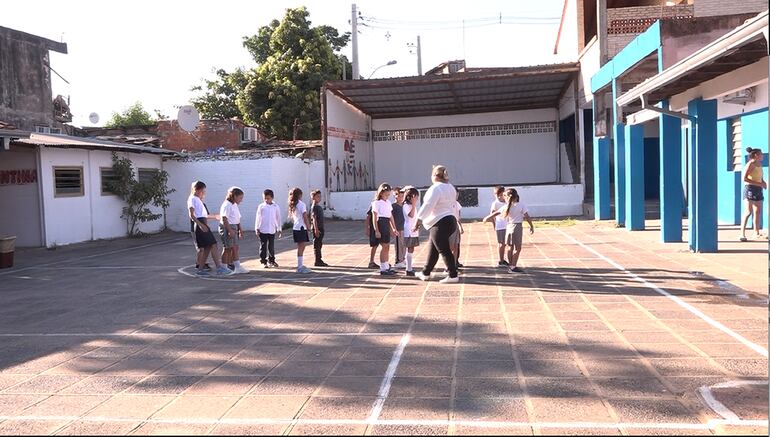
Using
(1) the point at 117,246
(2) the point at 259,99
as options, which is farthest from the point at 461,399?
(2) the point at 259,99

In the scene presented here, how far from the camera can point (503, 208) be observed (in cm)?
996

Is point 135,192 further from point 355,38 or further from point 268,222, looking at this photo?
point 355,38

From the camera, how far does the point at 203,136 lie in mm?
26281

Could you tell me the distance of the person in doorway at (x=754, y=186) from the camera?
11.6 meters

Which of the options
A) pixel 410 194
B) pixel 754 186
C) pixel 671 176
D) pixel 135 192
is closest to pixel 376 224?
pixel 410 194

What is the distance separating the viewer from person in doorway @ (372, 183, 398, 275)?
10.4 meters

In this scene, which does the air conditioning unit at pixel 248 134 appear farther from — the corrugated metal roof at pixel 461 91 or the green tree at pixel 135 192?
the green tree at pixel 135 192

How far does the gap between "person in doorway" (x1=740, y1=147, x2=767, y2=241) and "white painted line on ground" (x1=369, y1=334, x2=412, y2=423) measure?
28.3ft

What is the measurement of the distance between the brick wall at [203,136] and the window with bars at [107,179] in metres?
7.12

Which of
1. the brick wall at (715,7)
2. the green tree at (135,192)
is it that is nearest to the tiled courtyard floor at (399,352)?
the green tree at (135,192)

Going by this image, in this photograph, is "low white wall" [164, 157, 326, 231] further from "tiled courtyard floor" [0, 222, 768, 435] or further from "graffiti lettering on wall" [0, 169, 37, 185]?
"tiled courtyard floor" [0, 222, 768, 435]

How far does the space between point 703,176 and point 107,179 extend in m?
15.6

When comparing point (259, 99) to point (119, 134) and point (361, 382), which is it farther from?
point (361, 382)

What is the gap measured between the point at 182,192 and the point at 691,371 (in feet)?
63.6
